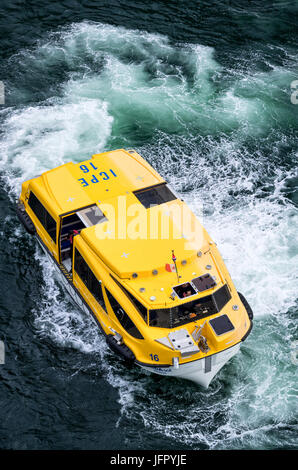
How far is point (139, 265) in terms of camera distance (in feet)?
76.3

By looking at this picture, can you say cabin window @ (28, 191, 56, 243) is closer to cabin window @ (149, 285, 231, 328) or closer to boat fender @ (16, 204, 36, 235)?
boat fender @ (16, 204, 36, 235)

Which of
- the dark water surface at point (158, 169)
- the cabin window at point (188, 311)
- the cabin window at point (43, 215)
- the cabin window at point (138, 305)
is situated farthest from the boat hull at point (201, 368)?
the cabin window at point (43, 215)

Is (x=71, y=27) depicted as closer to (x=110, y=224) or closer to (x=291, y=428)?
(x=110, y=224)

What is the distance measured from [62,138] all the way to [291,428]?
19160 mm

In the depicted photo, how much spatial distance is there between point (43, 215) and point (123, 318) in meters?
6.52

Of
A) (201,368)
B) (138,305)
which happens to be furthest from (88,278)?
(201,368)

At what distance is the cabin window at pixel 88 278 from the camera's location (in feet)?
78.4

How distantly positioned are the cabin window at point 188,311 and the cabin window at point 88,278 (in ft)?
8.55

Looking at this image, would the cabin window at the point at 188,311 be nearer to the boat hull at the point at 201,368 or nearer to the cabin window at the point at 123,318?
the cabin window at the point at 123,318

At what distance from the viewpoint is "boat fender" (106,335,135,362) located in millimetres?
22312

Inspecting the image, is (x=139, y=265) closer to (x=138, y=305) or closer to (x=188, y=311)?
(x=138, y=305)

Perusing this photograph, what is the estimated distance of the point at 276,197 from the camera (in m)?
31.0

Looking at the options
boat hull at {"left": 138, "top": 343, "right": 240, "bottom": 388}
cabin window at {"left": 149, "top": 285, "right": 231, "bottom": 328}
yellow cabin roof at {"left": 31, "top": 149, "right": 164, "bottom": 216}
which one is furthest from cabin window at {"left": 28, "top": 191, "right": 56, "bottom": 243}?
boat hull at {"left": 138, "top": 343, "right": 240, "bottom": 388}
